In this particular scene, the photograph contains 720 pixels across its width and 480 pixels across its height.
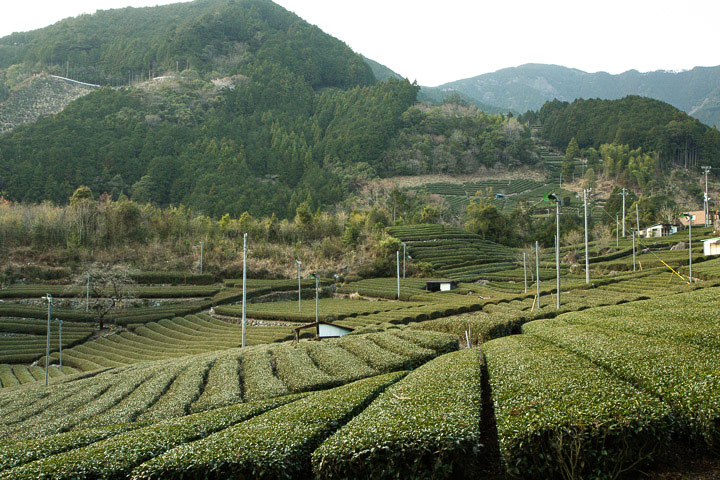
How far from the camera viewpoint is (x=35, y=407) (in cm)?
1612

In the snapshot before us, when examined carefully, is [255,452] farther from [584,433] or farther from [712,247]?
[712,247]

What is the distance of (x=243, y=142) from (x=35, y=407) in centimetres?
11434

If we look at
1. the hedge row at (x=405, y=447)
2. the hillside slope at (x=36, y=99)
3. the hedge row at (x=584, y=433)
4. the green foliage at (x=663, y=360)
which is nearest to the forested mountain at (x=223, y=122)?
the hillside slope at (x=36, y=99)

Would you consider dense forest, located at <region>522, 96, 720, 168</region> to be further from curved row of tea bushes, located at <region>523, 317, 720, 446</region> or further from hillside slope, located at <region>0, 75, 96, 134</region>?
hillside slope, located at <region>0, 75, 96, 134</region>

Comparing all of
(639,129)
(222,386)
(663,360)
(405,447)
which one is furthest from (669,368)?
(639,129)

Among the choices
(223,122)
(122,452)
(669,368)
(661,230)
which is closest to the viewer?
(122,452)

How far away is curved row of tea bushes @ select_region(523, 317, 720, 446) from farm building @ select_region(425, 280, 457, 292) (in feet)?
114

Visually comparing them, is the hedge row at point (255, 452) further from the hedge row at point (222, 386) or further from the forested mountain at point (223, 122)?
the forested mountain at point (223, 122)

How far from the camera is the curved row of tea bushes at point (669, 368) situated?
21.7 ft

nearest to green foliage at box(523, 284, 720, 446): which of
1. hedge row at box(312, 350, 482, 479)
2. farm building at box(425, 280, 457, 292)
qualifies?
hedge row at box(312, 350, 482, 479)

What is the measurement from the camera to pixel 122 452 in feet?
25.6

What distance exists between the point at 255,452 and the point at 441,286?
141ft

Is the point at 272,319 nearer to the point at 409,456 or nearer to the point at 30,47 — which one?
the point at 409,456

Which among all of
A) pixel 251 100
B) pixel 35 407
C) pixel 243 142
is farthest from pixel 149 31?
pixel 35 407
